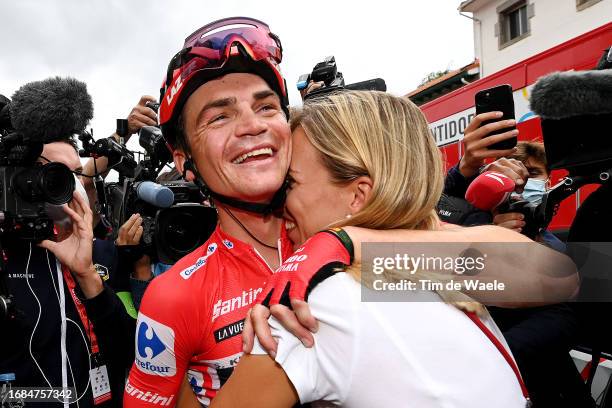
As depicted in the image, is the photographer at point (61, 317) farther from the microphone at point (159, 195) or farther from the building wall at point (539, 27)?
the building wall at point (539, 27)

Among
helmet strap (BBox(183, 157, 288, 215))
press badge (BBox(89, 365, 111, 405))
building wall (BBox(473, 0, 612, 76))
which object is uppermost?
building wall (BBox(473, 0, 612, 76))

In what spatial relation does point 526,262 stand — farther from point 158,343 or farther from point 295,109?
point 158,343

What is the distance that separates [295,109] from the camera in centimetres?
179

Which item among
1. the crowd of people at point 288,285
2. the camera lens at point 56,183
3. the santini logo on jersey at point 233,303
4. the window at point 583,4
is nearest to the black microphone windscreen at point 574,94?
the crowd of people at point 288,285

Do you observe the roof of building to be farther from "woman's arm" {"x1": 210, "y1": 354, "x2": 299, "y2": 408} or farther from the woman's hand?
"woman's arm" {"x1": 210, "y1": 354, "x2": 299, "y2": 408}

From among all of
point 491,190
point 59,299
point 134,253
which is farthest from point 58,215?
point 491,190

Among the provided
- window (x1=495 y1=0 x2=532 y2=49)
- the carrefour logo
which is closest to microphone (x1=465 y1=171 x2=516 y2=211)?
the carrefour logo

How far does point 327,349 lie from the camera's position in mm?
1062

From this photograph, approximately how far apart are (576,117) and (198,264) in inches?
54.1

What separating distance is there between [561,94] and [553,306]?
3.18 feet

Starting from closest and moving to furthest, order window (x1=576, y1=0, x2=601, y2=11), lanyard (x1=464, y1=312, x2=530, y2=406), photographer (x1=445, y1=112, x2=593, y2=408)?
1. lanyard (x1=464, y1=312, x2=530, y2=406)
2. photographer (x1=445, y1=112, x2=593, y2=408)
3. window (x1=576, y1=0, x2=601, y2=11)

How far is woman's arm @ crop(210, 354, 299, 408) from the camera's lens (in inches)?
41.9

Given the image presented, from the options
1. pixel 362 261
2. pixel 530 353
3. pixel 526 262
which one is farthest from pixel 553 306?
pixel 362 261

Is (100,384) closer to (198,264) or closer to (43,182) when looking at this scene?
(43,182)
